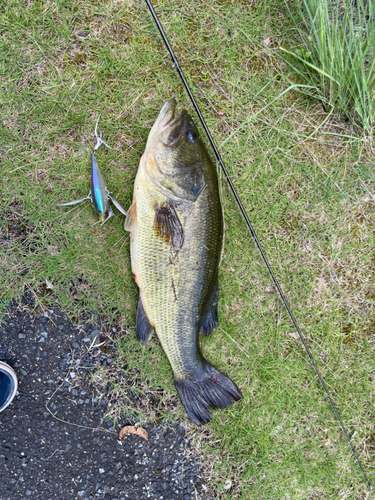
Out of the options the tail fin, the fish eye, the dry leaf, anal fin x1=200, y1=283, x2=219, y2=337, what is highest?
the fish eye

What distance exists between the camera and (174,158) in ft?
6.62

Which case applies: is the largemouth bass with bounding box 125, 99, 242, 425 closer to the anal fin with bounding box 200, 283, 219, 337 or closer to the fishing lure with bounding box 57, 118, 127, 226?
the anal fin with bounding box 200, 283, 219, 337

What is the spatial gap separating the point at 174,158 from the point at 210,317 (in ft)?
3.65

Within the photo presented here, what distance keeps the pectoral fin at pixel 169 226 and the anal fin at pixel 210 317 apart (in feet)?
1.59

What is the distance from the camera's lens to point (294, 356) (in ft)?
8.75

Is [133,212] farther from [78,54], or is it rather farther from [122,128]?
[78,54]

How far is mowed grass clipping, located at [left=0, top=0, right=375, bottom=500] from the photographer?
2.40 m

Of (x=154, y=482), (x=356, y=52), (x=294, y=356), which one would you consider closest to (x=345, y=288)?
(x=294, y=356)

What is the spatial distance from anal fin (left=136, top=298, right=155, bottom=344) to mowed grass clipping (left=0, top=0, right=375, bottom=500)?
228 mm

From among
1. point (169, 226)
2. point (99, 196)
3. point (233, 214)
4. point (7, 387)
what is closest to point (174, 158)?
point (169, 226)

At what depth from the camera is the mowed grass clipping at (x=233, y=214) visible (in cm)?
240

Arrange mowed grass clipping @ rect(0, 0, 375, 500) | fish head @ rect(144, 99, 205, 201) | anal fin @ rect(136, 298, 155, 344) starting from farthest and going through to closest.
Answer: mowed grass clipping @ rect(0, 0, 375, 500), anal fin @ rect(136, 298, 155, 344), fish head @ rect(144, 99, 205, 201)

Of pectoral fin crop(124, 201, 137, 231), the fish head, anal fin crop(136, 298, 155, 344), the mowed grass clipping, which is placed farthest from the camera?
the mowed grass clipping

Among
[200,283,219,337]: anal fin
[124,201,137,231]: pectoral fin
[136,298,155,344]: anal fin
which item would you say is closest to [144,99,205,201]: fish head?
[124,201,137,231]: pectoral fin
